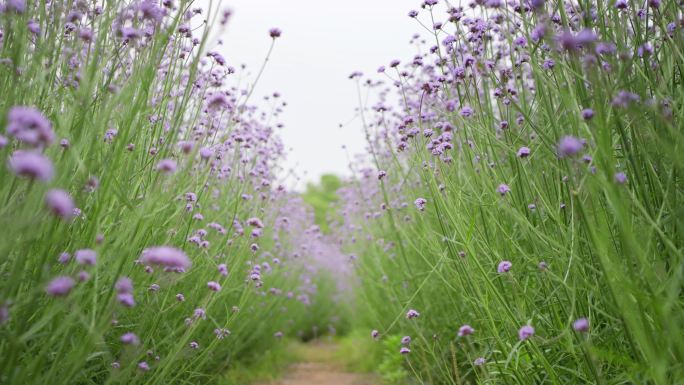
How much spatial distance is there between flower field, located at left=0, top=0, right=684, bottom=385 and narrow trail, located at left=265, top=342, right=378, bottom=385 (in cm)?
97

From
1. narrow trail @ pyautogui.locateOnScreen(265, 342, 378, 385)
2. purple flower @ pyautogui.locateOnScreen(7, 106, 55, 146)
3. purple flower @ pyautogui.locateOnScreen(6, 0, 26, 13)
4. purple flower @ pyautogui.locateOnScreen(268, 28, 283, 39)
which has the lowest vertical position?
narrow trail @ pyautogui.locateOnScreen(265, 342, 378, 385)

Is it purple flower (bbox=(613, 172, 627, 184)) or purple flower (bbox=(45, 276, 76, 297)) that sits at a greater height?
purple flower (bbox=(613, 172, 627, 184))

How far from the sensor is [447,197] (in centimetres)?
246

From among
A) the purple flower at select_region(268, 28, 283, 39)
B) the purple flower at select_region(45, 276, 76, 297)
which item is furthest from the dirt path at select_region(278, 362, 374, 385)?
the purple flower at select_region(45, 276, 76, 297)

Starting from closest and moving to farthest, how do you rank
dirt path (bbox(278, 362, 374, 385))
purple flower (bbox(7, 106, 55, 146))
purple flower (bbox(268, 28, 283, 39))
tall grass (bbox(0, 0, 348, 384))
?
purple flower (bbox(7, 106, 55, 146)) → tall grass (bbox(0, 0, 348, 384)) → purple flower (bbox(268, 28, 283, 39)) → dirt path (bbox(278, 362, 374, 385))

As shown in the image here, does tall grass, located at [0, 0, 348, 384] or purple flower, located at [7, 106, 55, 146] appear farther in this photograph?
tall grass, located at [0, 0, 348, 384]

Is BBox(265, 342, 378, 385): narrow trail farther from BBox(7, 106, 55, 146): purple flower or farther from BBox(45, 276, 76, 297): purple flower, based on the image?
BBox(7, 106, 55, 146): purple flower

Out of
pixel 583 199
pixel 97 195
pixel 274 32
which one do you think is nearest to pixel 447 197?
pixel 583 199

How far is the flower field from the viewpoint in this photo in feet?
5.23

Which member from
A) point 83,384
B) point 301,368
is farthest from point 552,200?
point 301,368

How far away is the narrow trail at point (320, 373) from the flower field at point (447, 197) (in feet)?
3.18

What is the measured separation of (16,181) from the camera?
5.96ft

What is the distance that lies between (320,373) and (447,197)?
12.4 ft

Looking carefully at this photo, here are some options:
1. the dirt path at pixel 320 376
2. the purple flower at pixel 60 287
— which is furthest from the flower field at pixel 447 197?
the dirt path at pixel 320 376
